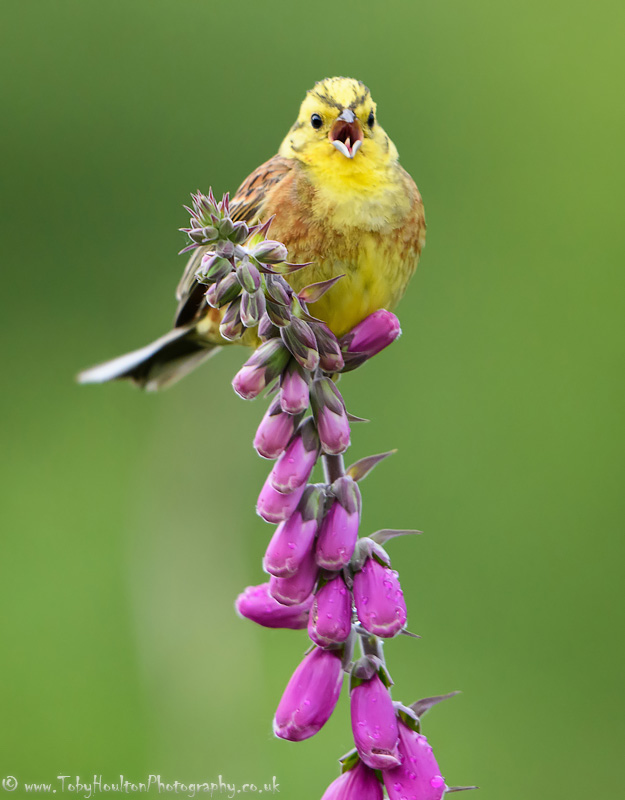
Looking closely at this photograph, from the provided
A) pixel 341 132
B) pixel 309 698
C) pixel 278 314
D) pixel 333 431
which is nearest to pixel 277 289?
pixel 278 314

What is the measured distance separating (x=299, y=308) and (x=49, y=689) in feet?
14.4

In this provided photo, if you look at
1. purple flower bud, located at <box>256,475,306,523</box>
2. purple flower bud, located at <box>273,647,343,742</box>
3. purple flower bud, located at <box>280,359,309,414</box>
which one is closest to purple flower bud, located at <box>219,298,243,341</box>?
purple flower bud, located at <box>280,359,309,414</box>

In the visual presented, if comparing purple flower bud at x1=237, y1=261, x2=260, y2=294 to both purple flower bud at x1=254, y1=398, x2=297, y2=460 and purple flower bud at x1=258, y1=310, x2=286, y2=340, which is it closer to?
purple flower bud at x1=258, y1=310, x2=286, y2=340

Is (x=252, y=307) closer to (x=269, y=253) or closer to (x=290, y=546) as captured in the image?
(x=269, y=253)

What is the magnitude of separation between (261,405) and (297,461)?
4.29 meters

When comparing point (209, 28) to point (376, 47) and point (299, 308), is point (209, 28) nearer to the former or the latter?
point (376, 47)

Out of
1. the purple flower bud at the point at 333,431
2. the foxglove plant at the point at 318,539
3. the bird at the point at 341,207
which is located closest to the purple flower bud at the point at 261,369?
the foxglove plant at the point at 318,539

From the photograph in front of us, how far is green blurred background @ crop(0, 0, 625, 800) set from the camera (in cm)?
521

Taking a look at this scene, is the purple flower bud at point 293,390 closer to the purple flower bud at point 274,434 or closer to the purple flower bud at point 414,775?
the purple flower bud at point 274,434

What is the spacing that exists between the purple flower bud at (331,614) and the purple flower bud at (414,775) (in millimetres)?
196

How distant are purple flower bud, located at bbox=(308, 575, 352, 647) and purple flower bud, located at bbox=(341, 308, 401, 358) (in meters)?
0.55

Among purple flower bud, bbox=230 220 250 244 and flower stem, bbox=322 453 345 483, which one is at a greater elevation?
purple flower bud, bbox=230 220 250 244

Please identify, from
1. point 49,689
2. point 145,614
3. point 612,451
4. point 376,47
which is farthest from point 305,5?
point 49,689

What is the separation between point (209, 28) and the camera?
7227mm
